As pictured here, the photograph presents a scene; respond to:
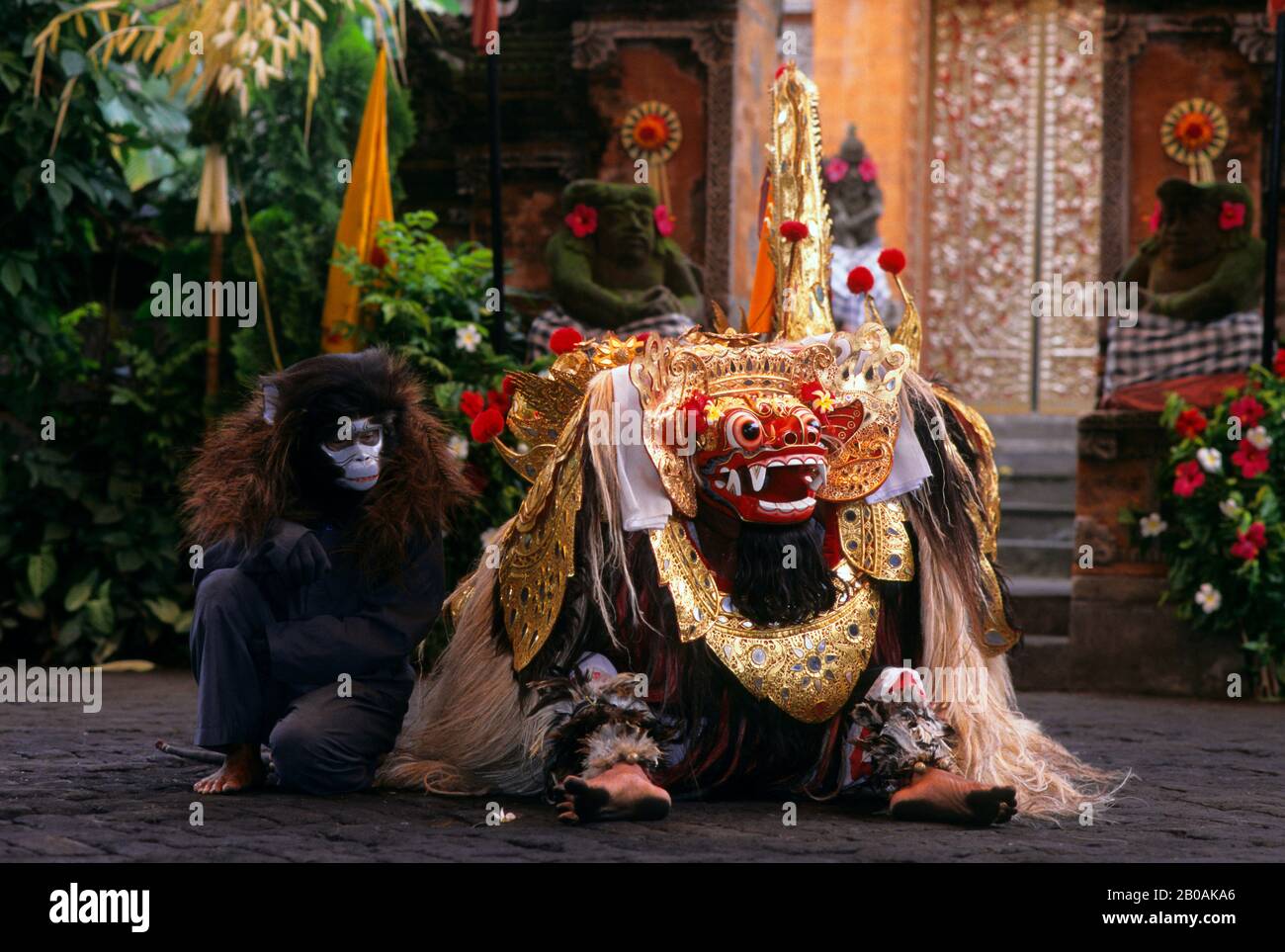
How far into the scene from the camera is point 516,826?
4141 mm

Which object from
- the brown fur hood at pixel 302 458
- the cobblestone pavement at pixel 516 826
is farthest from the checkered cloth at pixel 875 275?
the brown fur hood at pixel 302 458

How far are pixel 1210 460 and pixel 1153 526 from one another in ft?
1.58

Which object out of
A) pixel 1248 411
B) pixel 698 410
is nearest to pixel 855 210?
pixel 1248 411

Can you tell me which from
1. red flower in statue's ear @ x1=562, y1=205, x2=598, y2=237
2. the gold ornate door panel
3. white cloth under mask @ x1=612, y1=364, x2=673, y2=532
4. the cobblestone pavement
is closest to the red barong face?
white cloth under mask @ x1=612, y1=364, x2=673, y2=532

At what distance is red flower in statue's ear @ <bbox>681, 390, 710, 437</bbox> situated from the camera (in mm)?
4438

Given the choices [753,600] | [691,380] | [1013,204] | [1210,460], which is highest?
[1013,204]

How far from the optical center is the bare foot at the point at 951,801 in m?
4.17

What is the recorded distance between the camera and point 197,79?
8492 millimetres

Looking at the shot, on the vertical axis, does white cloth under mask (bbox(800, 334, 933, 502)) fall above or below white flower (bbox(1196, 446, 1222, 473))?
below

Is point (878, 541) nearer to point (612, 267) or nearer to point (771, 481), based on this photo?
point (771, 481)

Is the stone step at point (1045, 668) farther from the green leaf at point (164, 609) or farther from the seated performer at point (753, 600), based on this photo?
the green leaf at point (164, 609)

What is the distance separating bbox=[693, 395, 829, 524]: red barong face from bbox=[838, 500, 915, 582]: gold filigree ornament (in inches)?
6.5

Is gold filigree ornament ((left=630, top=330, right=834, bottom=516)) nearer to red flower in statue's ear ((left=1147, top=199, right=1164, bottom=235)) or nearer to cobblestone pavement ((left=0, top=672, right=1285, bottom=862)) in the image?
cobblestone pavement ((left=0, top=672, right=1285, bottom=862))
